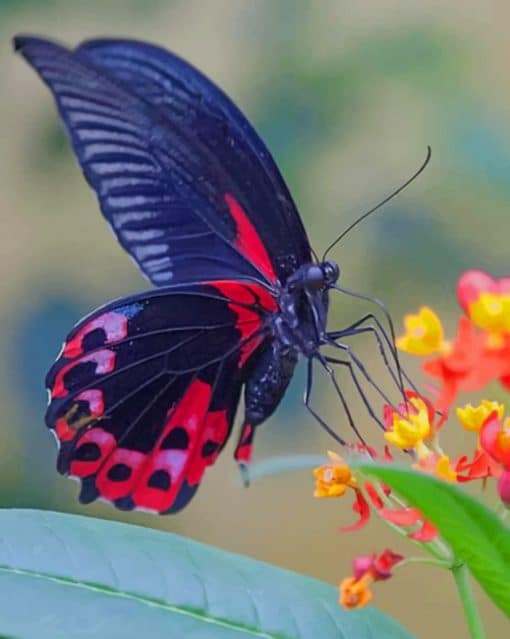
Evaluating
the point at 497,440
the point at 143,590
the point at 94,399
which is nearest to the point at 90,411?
the point at 94,399

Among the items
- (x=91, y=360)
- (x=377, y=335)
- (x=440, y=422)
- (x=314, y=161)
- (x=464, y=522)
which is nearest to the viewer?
(x=464, y=522)

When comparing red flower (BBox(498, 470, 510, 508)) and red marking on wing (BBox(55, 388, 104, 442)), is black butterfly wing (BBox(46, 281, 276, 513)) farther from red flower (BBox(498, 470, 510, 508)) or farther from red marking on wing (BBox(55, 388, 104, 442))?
red flower (BBox(498, 470, 510, 508))

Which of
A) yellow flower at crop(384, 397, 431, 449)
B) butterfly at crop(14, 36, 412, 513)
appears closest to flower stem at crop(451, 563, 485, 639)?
yellow flower at crop(384, 397, 431, 449)

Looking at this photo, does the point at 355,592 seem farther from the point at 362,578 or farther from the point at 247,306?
the point at 247,306

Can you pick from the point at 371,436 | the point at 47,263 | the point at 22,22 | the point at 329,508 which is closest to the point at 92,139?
the point at 22,22

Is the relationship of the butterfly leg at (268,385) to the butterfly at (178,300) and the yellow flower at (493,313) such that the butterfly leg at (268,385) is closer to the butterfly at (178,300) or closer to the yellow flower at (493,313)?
the butterfly at (178,300)

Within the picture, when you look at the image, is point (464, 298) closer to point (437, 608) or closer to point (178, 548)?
point (178, 548)

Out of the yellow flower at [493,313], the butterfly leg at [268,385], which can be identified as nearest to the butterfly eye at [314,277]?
the butterfly leg at [268,385]
